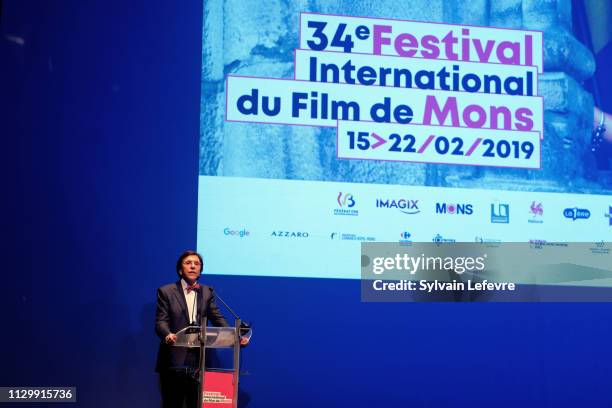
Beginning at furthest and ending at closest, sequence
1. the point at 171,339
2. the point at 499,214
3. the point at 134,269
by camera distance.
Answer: the point at 499,214, the point at 134,269, the point at 171,339

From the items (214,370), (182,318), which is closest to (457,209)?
(182,318)

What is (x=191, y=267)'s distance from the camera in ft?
15.6

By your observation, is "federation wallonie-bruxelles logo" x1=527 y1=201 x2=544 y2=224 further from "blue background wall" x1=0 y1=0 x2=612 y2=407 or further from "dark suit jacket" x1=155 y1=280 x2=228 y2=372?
"dark suit jacket" x1=155 y1=280 x2=228 y2=372

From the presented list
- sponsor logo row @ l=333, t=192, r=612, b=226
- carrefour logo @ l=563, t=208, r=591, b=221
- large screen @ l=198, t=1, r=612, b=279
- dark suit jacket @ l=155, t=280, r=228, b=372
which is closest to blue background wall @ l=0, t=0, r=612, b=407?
large screen @ l=198, t=1, r=612, b=279

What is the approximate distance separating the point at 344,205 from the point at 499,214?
1101 mm

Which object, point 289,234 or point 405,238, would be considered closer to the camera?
point 289,234

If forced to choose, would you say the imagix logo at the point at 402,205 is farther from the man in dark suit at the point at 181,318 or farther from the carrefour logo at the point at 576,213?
the man in dark suit at the point at 181,318

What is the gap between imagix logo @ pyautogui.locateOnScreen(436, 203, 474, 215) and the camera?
18.2ft

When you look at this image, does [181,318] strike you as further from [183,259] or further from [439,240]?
[439,240]

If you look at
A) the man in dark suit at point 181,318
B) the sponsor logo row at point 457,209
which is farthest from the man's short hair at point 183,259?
the sponsor logo row at point 457,209

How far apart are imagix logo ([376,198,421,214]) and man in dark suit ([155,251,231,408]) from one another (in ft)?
4.44

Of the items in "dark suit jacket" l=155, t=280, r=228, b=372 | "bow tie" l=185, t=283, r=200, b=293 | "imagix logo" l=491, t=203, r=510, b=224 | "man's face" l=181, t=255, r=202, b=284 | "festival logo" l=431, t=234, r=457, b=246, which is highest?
"imagix logo" l=491, t=203, r=510, b=224

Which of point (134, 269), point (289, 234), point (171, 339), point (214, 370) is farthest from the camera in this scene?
point (289, 234)

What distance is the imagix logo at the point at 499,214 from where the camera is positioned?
563 centimetres
